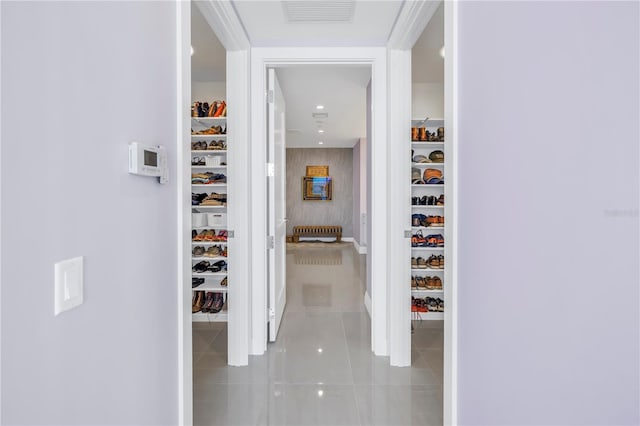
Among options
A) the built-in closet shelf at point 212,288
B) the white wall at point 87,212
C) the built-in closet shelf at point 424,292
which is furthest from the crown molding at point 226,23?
the built-in closet shelf at point 424,292

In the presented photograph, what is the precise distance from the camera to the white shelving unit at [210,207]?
140 inches

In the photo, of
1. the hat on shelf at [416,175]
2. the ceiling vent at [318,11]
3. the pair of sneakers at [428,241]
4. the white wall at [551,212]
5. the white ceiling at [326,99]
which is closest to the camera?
the white wall at [551,212]

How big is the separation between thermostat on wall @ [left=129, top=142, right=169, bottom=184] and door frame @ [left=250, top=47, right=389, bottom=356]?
1473mm

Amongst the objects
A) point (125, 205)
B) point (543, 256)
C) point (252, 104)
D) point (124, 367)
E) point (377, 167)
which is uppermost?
point (252, 104)

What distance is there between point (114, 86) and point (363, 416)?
1.95 metres

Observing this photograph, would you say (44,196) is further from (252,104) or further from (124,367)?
(252,104)

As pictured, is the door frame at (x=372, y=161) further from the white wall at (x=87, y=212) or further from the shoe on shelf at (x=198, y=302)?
the white wall at (x=87, y=212)

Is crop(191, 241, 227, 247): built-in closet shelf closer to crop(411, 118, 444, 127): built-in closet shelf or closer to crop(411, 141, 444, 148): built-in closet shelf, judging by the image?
crop(411, 141, 444, 148): built-in closet shelf

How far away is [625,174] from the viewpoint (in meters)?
0.64

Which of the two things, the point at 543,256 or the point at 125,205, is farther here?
the point at 125,205

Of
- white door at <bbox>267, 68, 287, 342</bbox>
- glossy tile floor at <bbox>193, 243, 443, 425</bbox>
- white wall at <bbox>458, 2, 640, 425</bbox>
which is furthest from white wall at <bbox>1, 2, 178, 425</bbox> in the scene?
white door at <bbox>267, 68, 287, 342</bbox>

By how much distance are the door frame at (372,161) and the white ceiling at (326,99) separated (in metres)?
0.21

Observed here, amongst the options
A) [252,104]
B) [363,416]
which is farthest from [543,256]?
[252,104]

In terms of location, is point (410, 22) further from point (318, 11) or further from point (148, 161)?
point (148, 161)
